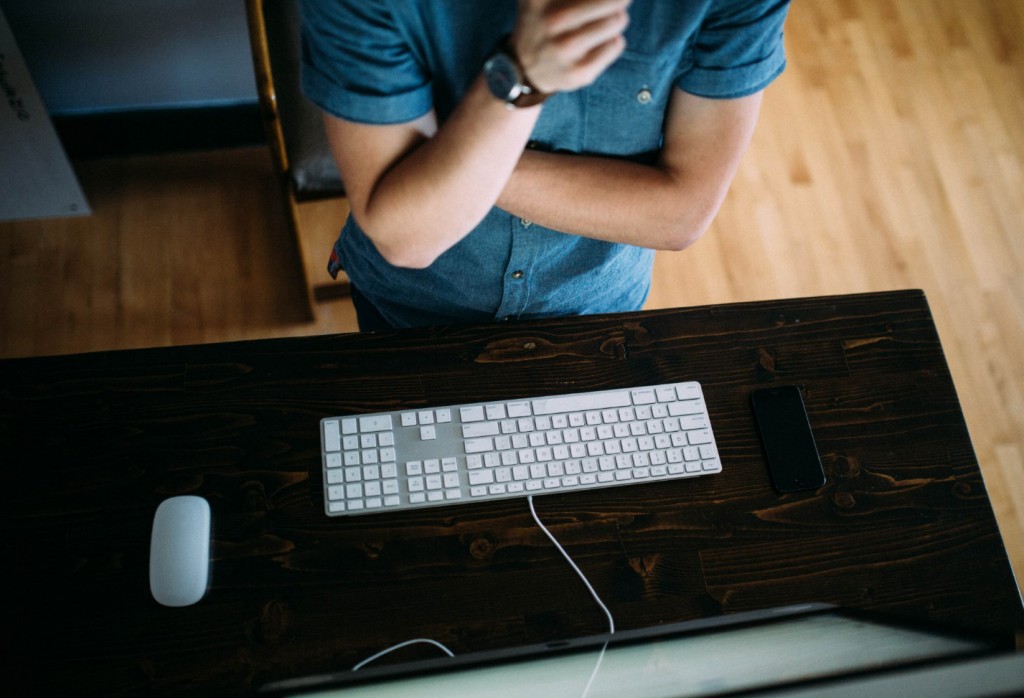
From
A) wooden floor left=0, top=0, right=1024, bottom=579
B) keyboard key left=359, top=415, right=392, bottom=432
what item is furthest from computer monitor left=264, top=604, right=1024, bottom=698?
wooden floor left=0, top=0, right=1024, bottom=579

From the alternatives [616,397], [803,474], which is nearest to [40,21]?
[616,397]

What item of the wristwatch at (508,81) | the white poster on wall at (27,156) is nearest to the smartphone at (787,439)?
the wristwatch at (508,81)

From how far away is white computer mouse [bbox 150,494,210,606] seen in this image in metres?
0.85

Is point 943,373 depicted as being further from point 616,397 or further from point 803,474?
point 616,397

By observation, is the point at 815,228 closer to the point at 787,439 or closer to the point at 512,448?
the point at 787,439

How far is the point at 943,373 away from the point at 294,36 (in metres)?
1.29

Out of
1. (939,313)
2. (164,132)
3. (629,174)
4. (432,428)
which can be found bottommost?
(939,313)

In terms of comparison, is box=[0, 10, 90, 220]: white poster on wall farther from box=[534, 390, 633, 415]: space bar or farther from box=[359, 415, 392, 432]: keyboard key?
box=[534, 390, 633, 415]: space bar

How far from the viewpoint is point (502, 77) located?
71 cm

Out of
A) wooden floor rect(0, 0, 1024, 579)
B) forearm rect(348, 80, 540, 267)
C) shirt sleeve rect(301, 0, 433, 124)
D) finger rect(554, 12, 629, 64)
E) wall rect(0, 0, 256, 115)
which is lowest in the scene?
wooden floor rect(0, 0, 1024, 579)

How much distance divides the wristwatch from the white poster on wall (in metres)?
1.34

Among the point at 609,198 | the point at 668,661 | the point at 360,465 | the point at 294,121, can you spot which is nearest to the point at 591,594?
the point at 668,661

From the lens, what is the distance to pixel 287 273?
2010 mm

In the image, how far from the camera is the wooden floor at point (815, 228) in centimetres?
196
